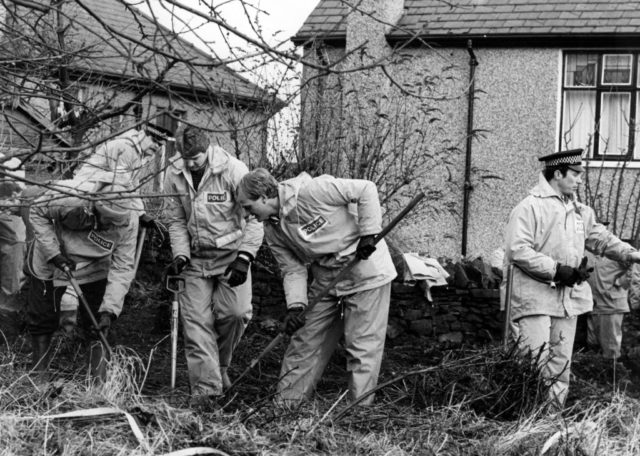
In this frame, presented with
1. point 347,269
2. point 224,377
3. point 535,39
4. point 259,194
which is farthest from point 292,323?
point 535,39

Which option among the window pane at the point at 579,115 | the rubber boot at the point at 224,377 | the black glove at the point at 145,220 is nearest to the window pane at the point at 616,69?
the window pane at the point at 579,115

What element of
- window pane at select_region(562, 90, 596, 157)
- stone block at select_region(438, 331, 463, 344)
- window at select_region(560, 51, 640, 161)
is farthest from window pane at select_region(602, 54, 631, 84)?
stone block at select_region(438, 331, 463, 344)

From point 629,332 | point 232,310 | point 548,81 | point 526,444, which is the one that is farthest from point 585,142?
point 526,444

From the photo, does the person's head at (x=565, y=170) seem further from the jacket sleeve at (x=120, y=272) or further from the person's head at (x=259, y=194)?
the jacket sleeve at (x=120, y=272)

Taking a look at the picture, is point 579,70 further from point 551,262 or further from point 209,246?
point 209,246

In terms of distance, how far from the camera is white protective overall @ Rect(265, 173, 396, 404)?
23.8 ft

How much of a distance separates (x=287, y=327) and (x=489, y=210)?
9.39 meters

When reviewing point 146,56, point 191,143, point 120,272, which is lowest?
point 120,272

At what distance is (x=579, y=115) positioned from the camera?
53.9 feet

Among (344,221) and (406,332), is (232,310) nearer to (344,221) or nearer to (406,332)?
(344,221)

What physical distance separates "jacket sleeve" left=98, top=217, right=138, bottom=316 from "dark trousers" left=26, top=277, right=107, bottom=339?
19cm

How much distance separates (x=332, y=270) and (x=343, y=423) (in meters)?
1.92

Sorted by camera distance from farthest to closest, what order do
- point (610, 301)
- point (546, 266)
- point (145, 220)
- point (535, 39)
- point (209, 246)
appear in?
point (535, 39), point (610, 301), point (145, 220), point (209, 246), point (546, 266)

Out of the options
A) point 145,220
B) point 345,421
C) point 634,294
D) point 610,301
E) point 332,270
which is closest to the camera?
point 345,421
